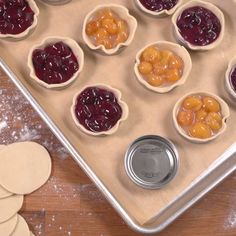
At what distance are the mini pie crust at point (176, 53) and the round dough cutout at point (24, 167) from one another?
0.52 m

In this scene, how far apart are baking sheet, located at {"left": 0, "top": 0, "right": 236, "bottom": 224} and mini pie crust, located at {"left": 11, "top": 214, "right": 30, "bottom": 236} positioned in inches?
14.4

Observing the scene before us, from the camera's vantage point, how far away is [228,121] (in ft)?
6.64

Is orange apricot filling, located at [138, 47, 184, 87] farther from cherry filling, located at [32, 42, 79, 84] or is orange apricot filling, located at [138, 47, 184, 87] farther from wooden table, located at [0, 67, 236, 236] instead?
wooden table, located at [0, 67, 236, 236]

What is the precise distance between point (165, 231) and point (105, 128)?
0.49 metres

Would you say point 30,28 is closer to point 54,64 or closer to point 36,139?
point 54,64

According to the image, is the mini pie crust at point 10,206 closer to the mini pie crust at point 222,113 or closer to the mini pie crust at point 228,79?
the mini pie crust at point 222,113

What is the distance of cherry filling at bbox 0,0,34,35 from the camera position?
2.09 metres

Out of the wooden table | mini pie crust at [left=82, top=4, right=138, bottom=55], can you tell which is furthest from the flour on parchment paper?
mini pie crust at [left=82, top=4, right=138, bottom=55]

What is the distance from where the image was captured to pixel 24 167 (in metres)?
2.02

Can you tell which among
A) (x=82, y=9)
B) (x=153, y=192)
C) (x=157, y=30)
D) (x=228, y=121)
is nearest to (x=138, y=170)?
(x=153, y=192)

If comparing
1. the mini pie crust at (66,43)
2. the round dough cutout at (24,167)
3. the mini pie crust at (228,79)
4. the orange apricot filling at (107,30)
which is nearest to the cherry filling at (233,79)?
the mini pie crust at (228,79)

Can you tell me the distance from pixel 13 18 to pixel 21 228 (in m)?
0.90

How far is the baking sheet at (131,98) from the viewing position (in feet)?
6.38

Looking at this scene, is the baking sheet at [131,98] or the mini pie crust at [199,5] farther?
the mini pie crust at [199,5]
